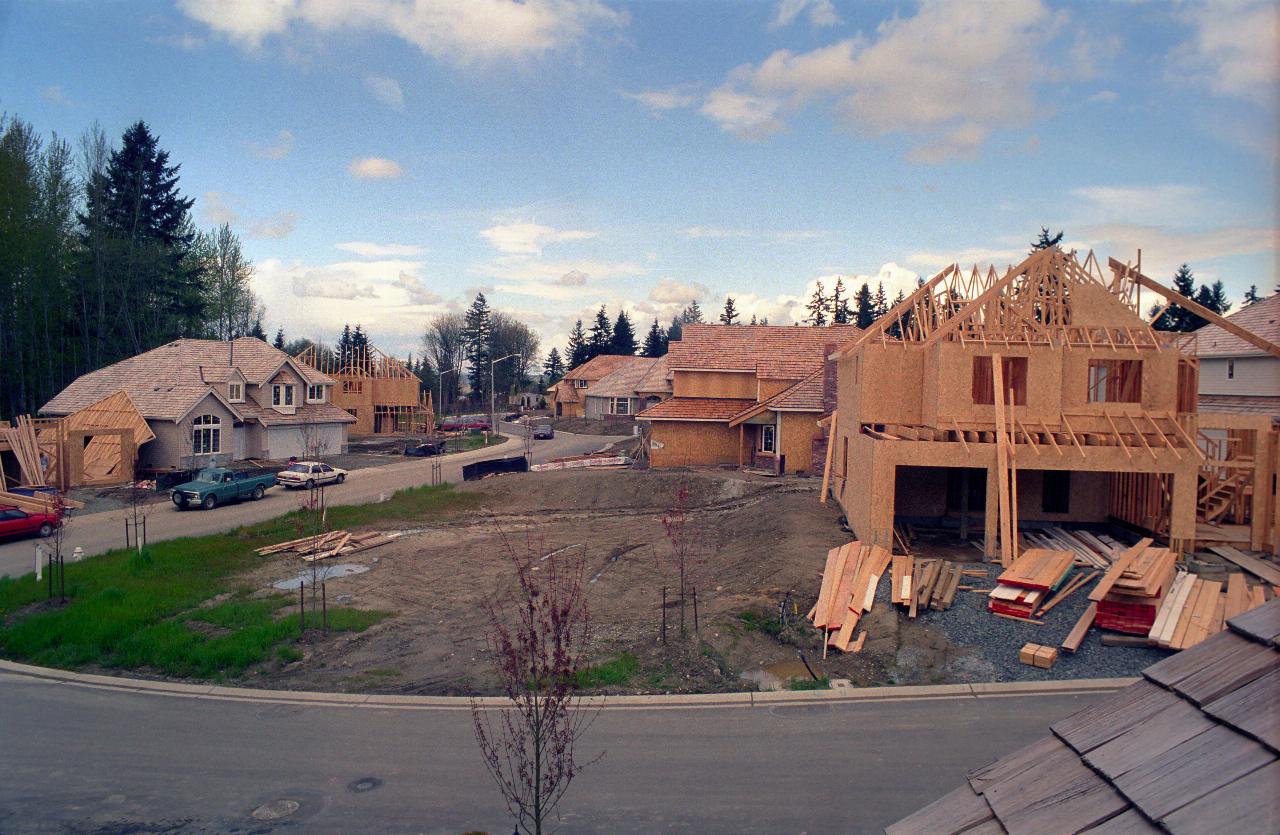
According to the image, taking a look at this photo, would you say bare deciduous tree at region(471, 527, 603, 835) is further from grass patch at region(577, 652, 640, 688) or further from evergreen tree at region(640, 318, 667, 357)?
evergreen tree at region(640, 318, 667, 357)

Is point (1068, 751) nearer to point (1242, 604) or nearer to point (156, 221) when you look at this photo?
point (1242, 604)

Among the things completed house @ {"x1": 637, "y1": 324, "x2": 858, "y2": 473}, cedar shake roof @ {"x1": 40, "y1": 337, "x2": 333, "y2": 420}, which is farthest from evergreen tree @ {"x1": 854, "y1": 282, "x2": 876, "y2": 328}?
cedar shake roof @ {"x1": 40, "y1": 337, "x2": 333, "y2": 420}

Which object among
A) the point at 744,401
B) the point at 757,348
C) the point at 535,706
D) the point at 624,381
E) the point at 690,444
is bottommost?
the point at 690,444

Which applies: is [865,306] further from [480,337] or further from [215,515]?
[215,515]

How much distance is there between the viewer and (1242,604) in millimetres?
15391

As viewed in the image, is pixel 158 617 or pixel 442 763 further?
pixel 158 617

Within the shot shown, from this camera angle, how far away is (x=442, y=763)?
34.8 feet

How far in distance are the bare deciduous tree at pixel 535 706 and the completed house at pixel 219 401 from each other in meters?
26.4

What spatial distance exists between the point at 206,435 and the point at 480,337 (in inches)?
2613

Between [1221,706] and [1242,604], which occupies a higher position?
[1221,706]

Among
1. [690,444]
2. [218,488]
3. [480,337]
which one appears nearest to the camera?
[218,488]

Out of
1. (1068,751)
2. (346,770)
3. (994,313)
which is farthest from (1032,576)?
(1068,751)

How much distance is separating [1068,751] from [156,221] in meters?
69.4

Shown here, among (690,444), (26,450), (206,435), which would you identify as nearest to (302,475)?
(206,435)
